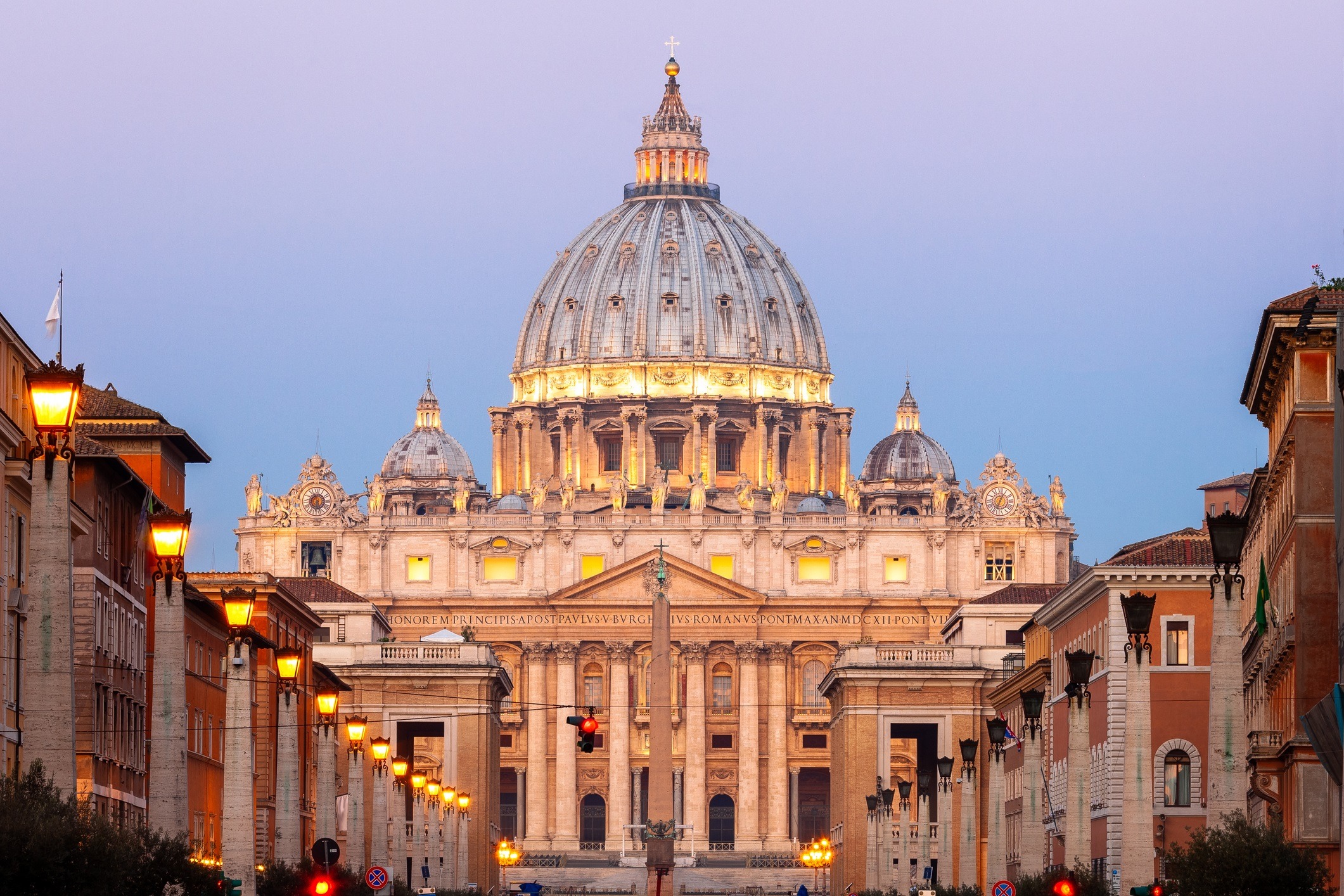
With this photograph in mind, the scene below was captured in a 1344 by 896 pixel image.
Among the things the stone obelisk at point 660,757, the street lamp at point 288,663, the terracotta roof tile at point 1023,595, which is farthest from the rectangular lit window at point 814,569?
the street lamp at point 288,663

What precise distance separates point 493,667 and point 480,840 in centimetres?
827

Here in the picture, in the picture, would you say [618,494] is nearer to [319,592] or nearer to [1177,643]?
[319,592]

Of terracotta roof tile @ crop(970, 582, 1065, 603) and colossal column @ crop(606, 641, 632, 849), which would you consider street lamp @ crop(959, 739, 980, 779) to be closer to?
terracotta roof tile @ crop(970, 582, 1065, 603)

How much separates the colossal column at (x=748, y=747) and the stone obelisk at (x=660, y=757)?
47.4 metres

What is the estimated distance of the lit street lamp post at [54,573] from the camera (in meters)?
30.5

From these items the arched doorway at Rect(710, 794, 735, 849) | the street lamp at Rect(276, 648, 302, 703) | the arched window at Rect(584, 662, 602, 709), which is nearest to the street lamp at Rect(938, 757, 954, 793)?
the street lamp at Rect(276, 648, 302, 703)

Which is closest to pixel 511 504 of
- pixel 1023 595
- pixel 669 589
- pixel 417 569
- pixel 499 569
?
pixel 499 569

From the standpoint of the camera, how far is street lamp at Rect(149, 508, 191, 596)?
114 feet

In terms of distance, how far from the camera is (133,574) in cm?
6544

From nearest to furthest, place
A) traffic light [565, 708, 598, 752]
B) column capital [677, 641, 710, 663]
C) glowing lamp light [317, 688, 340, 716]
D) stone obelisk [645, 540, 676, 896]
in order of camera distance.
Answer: glowing lamp light [317, 688, 340, 716] → traffic light [565, 708, 598, 752] → stone obelisk [645, 540, 676, 896] → column capital [677, 641, 710, 663]

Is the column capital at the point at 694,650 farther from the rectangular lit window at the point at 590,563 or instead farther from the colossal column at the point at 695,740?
the rectangular lit window at the point at 590,563

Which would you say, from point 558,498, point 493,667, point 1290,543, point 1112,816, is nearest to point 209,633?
point 1112,816

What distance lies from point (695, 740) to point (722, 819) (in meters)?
6.23

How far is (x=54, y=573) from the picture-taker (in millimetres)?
30844
